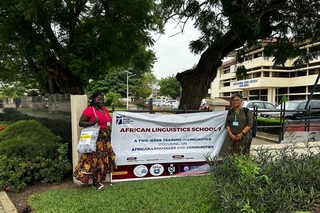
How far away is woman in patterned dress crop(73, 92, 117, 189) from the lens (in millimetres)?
4184

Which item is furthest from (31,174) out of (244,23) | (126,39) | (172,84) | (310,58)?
(172,84)

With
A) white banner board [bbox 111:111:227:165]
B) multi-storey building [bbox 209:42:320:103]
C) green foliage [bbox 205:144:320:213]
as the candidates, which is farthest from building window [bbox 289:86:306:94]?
green foliage [bbox 205:144:320:213]

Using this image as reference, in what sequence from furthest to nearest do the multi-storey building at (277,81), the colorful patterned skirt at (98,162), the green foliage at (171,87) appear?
the green foliage at (171,87), the multi-storey building at (277,81), the colorful patterned skirt at (98,162)

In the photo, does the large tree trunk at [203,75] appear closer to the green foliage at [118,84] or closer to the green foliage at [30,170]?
the green foliage at [30,170]

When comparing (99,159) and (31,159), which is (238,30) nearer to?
(99,159)

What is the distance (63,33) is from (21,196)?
417cm

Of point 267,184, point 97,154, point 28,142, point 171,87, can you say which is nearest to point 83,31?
point 28,142

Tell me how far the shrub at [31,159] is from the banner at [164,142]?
1081 mm

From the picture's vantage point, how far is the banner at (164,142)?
494cm

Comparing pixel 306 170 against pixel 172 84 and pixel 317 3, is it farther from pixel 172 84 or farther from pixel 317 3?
pixel 172 84

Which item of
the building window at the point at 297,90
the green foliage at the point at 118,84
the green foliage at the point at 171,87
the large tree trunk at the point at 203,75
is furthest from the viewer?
the green foliage at the point at 171,87

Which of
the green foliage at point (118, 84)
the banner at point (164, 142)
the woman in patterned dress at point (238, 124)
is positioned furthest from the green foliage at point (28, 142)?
the green foliage at point (118, 84)

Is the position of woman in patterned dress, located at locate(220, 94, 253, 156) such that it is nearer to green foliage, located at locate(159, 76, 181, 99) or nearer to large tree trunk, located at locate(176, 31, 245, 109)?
large tree trunk, located at locate(176, 31, 245, 109)

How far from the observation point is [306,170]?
2.77 meters
